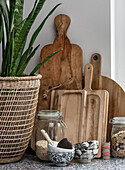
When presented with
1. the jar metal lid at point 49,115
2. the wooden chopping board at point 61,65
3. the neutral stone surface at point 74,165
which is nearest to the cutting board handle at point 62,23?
the wooden chopping board at point 61,65

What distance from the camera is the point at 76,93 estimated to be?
1305mm

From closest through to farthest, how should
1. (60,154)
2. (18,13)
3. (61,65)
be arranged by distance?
1. (60,154)
2. (18,13)
3. (61,65)

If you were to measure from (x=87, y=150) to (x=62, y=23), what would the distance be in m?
0.65

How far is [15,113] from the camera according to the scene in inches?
43.8

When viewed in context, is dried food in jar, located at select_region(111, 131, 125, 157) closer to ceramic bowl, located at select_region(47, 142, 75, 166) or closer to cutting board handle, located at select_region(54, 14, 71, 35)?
ceramic bowl, located at select_region(47, 142, 75, 166)

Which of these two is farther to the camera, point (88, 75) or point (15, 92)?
point (88, 75)

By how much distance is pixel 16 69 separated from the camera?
1.17 meters

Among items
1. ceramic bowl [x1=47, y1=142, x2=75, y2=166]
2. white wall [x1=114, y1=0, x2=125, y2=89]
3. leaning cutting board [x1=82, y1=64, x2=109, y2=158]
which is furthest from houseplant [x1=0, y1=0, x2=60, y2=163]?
white wall [x1=114, y1=0, x2=125, y2=89]

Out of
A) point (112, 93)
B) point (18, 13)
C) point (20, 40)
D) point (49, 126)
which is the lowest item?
point (49, 126)

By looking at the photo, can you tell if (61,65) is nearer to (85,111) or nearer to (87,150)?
(85,111)

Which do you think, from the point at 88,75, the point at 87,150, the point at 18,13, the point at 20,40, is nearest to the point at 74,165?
the point at 87,150

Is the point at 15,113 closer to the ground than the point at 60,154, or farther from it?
farther from it

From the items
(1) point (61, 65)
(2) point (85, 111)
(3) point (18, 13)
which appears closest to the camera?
(3) point (18, 13)

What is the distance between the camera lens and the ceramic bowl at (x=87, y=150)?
43.2 inches
